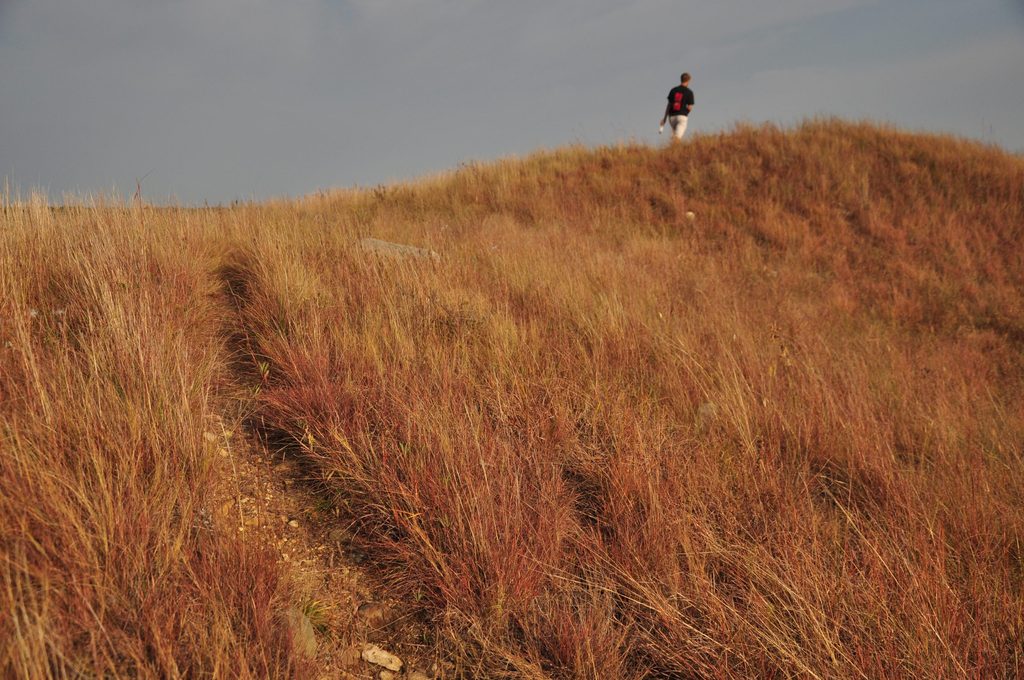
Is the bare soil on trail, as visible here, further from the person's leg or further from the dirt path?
the person's leg

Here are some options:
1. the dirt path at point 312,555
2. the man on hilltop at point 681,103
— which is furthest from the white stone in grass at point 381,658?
the man on hilltop at point 681,103

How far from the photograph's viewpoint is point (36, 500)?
139 cm

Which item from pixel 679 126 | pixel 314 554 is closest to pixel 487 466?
pixel 314 554

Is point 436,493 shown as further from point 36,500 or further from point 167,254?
point 167,254

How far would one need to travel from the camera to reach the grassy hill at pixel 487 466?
1.39m

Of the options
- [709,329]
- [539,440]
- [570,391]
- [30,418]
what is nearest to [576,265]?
[709,329]

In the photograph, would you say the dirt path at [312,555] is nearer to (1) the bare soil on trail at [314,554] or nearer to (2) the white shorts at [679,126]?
(1) the bare soil on trail at [314,554]

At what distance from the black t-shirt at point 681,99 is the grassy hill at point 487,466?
7745 millimetres

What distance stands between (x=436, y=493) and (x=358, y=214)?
706 centimetres

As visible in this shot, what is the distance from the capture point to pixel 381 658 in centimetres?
158

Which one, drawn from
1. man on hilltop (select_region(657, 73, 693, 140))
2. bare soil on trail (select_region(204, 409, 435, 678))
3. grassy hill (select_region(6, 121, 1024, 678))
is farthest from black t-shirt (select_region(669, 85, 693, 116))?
bare soil on trail (select_region(204, 409, 435, 678))

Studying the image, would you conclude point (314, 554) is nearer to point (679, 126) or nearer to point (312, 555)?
point (312, 555)

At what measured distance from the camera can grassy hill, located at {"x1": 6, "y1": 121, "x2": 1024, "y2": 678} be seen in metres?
1.39

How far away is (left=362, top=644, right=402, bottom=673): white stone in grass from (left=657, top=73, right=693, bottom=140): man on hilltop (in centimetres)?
1174
